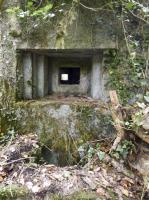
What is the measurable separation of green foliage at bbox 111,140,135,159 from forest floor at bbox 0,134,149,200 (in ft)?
0.22

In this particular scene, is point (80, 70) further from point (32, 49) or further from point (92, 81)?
point (32, 49)

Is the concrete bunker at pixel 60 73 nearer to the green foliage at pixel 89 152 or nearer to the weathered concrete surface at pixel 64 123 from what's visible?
the weathered concrete surface at pixel 64 123

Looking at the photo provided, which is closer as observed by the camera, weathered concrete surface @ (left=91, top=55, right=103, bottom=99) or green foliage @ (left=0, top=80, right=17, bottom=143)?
green foliage @ (left=0, top=80, right=17, bottom=143)

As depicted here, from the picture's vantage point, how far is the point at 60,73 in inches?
174

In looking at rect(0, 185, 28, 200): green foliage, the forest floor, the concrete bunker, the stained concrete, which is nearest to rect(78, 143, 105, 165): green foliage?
the forest floor

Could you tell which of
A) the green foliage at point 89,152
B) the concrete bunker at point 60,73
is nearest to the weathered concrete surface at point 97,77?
the concrete bunker at point 60,73

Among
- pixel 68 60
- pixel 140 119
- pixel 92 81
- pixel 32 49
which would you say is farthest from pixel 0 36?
pixel 140 119

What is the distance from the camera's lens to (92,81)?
4.17 meters

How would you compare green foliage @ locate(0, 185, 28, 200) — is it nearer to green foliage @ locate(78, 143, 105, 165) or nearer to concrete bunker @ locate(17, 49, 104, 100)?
green foliage @ locate(78, 143, 105, 165)

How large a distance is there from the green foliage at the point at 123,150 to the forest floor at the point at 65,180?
0.22 feet

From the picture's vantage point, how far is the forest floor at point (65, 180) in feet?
9.42

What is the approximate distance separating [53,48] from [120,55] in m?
0.77

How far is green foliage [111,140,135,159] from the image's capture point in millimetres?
3117

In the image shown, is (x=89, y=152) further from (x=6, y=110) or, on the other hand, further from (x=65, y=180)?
(x=6, y=110)
